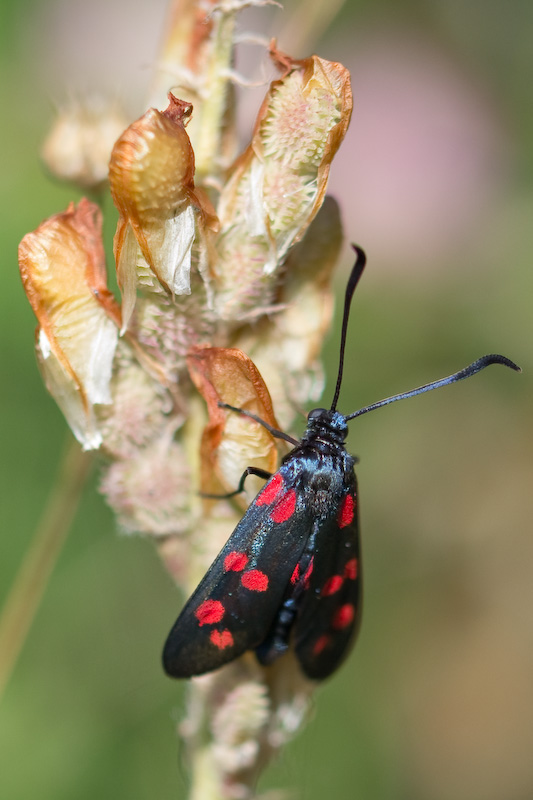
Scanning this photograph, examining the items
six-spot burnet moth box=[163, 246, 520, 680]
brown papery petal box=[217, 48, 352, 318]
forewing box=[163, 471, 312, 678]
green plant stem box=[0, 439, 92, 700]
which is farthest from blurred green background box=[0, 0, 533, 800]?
brown papery petal box=[217, 48, 352, 318]

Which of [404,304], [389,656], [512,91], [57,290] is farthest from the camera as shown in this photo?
[512,91]

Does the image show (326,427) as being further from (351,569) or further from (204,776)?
(204,776)

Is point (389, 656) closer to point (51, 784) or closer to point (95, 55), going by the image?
point (51, 784)

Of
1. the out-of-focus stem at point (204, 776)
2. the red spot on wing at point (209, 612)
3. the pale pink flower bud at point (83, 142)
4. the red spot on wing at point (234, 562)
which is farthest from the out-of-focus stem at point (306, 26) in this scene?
the out-of-focus stem at point (204, 776)

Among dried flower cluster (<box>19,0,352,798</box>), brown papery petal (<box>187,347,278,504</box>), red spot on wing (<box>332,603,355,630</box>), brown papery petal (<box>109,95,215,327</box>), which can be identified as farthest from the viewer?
red spot on wing (<box>332,603,355,630</box>)

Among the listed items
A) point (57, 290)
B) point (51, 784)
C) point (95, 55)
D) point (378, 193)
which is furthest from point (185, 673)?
point (95, 55)

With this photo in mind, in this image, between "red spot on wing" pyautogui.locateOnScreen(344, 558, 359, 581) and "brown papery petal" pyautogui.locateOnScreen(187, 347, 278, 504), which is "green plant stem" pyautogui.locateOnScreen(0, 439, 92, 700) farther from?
"red spot on wing" pyautogui.locateOnScreen(344, 558, 359, 581)

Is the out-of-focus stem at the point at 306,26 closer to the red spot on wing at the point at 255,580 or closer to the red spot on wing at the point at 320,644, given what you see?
the red spot on wing at the point at 255,580
